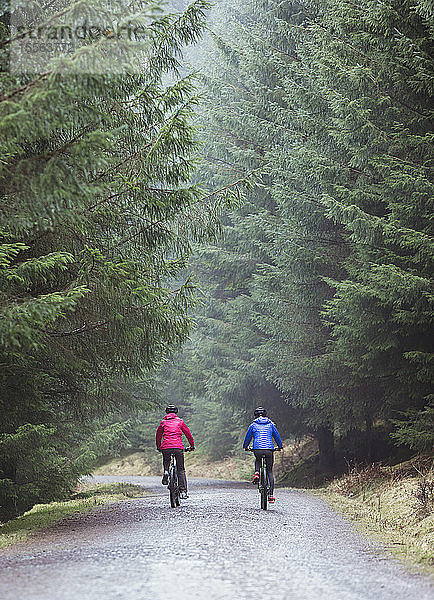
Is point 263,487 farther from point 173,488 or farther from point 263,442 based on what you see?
point 173,488

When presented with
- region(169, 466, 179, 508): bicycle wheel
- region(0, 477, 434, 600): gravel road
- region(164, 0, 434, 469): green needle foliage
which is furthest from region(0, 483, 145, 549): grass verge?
region(164, 0, 434, 469): green needle foliage

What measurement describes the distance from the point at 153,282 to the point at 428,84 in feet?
20.3

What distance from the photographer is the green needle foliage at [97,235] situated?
7.69m

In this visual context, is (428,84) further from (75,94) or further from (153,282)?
(75,94)

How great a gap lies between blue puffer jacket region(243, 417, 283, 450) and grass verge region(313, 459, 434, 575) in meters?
1.89

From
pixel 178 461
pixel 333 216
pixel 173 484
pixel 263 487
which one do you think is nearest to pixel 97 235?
pixel 178 461

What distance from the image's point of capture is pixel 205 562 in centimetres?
646

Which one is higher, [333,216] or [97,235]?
[333,216]

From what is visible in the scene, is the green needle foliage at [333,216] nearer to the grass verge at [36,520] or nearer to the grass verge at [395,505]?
the grass verge at [395,505]

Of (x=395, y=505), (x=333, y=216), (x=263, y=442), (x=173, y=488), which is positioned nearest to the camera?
(x=395, y=505)

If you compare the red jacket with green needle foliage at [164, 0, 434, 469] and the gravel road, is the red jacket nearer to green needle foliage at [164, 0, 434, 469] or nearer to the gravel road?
the gravel road

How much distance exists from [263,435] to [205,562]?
237 inches

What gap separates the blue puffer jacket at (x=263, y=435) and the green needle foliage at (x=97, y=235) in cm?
224

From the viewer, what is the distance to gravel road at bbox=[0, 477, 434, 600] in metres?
5.34
